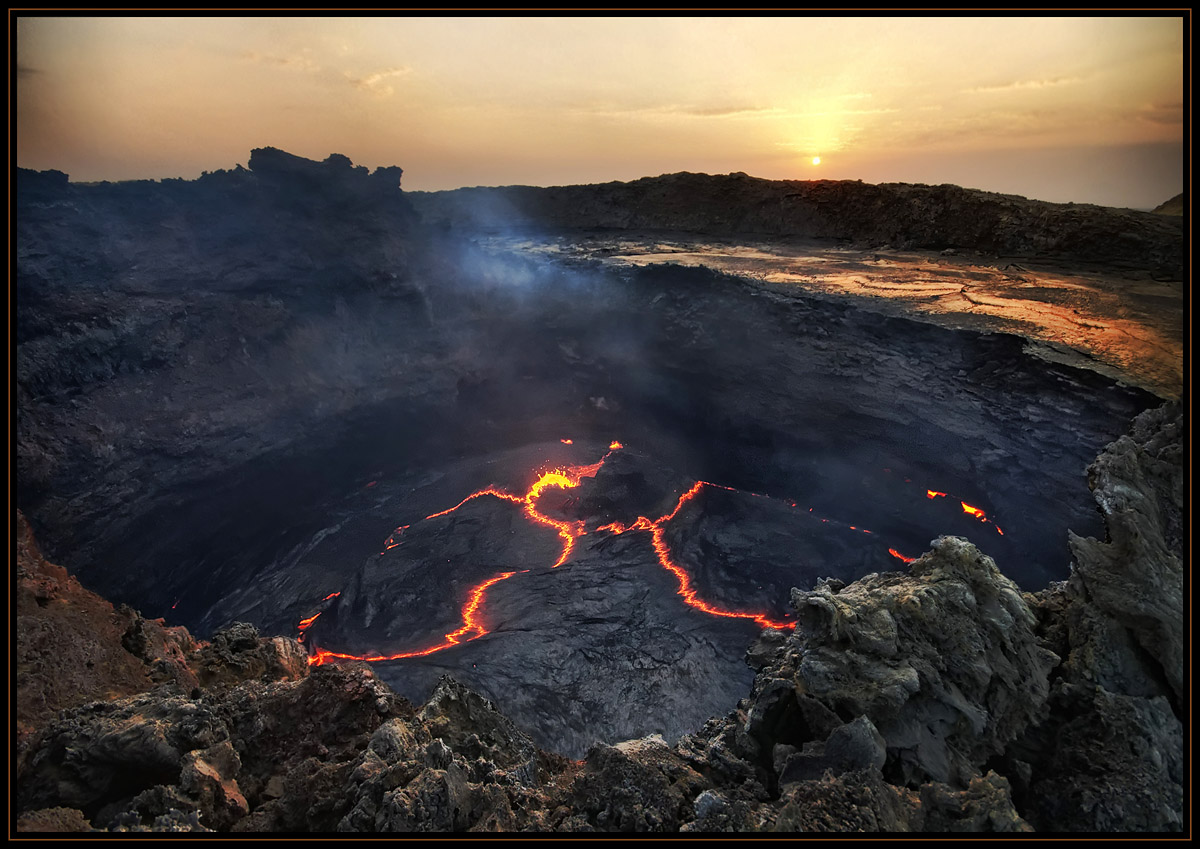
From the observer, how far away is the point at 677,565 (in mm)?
12516

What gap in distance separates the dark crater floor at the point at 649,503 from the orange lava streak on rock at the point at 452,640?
7.4 inches

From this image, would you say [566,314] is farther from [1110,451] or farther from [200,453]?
[1110,451]

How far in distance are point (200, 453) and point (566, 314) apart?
11641 mm

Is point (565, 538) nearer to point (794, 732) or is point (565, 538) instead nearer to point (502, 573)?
point (502, 573)

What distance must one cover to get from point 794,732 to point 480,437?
14629 millimetres

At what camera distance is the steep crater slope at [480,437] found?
1073 cm

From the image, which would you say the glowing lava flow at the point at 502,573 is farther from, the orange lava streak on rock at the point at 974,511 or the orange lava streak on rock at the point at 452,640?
the orange lava streak on rock at the point at 974,511

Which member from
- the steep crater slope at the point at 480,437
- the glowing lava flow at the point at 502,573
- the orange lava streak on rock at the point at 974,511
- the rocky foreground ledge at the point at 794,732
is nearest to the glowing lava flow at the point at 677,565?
the steep crater slope at the point at 480,437

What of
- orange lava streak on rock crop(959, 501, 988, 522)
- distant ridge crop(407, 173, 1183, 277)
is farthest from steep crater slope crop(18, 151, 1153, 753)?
distant ridge crop(407, 173, 1183, 277)

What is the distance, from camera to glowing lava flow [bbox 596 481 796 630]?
11.3m

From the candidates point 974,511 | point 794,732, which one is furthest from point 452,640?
point 974,511

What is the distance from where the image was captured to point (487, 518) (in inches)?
556

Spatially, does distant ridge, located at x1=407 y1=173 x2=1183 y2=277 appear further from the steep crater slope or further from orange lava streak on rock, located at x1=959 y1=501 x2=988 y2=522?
orange lava streak on rock, located at x1=959 y1=501 x2=988 y2=522
